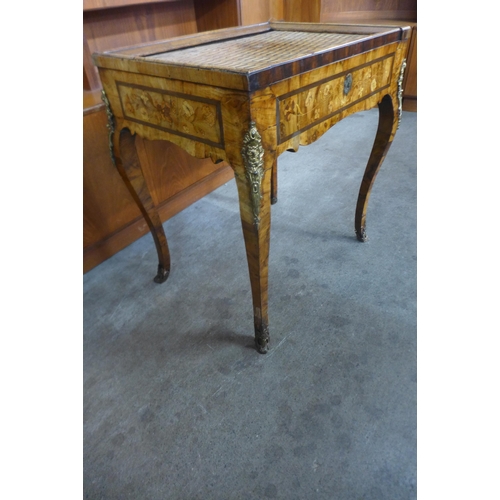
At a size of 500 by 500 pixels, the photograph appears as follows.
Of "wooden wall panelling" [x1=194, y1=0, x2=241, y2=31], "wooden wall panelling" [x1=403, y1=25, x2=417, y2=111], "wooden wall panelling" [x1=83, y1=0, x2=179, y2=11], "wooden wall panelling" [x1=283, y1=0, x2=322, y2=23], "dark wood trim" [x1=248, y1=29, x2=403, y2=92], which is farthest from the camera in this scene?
"wooden wall panelling" [x1=283, y1=0, x2=322, y2=23]

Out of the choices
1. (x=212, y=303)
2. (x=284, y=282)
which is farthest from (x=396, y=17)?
(x=212, y=303)

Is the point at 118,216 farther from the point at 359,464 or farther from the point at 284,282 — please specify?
the point at 359,464

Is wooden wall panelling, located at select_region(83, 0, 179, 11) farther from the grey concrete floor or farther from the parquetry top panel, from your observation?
the grey concrete floor

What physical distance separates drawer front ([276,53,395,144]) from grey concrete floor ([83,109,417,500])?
1.93ft

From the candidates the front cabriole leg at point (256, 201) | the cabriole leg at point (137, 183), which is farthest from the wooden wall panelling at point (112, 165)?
the front cabriole leg at point (256, 201)

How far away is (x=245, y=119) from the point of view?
67cm

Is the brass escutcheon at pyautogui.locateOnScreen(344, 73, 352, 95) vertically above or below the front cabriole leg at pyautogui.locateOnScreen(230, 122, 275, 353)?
above

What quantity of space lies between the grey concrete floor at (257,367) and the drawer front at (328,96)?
587mm

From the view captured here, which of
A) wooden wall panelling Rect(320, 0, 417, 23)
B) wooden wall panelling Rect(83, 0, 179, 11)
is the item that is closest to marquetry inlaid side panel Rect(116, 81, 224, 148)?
wooden wall panelling Rect(83, 0, 179, 11)

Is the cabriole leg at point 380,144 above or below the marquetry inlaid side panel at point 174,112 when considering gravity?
below

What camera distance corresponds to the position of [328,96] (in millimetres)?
828

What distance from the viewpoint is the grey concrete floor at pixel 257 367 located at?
0.80 m

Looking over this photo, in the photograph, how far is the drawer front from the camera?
74 centimetres

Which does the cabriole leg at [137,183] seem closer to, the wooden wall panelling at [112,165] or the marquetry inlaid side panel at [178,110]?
the marquetry inlaid side panel at [178,110]
